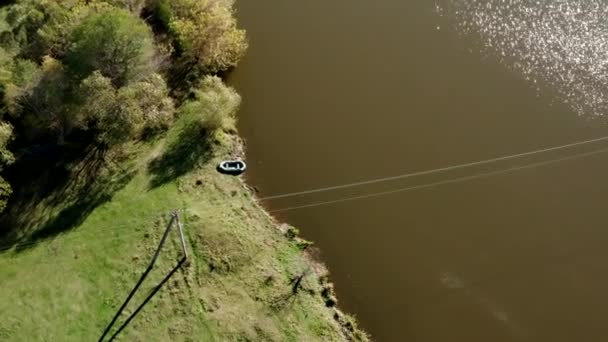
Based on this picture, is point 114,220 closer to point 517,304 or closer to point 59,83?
point 59,83

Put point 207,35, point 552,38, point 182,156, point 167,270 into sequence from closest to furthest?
point 167,270 < point 182,156 < point 207,35 < point 552,38

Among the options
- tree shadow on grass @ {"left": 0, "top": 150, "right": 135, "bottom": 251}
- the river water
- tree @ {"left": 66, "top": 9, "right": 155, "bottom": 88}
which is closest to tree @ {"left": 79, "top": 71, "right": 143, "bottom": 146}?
tree @ {"left": 66, "top": 9, "right": 155, "bottom": 88}

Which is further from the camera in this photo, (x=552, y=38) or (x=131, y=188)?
(x=552, y=38)

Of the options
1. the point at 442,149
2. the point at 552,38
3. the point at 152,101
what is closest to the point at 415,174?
the point at 442,149

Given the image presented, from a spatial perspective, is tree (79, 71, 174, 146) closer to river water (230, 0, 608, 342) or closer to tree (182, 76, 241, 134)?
tree (182, 76, 241, 134)

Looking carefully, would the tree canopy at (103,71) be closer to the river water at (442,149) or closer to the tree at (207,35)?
the tree at (207,35)

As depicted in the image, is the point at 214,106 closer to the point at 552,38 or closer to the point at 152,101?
the point at 152,101

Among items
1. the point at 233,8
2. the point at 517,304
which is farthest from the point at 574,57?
the point at 233,8
